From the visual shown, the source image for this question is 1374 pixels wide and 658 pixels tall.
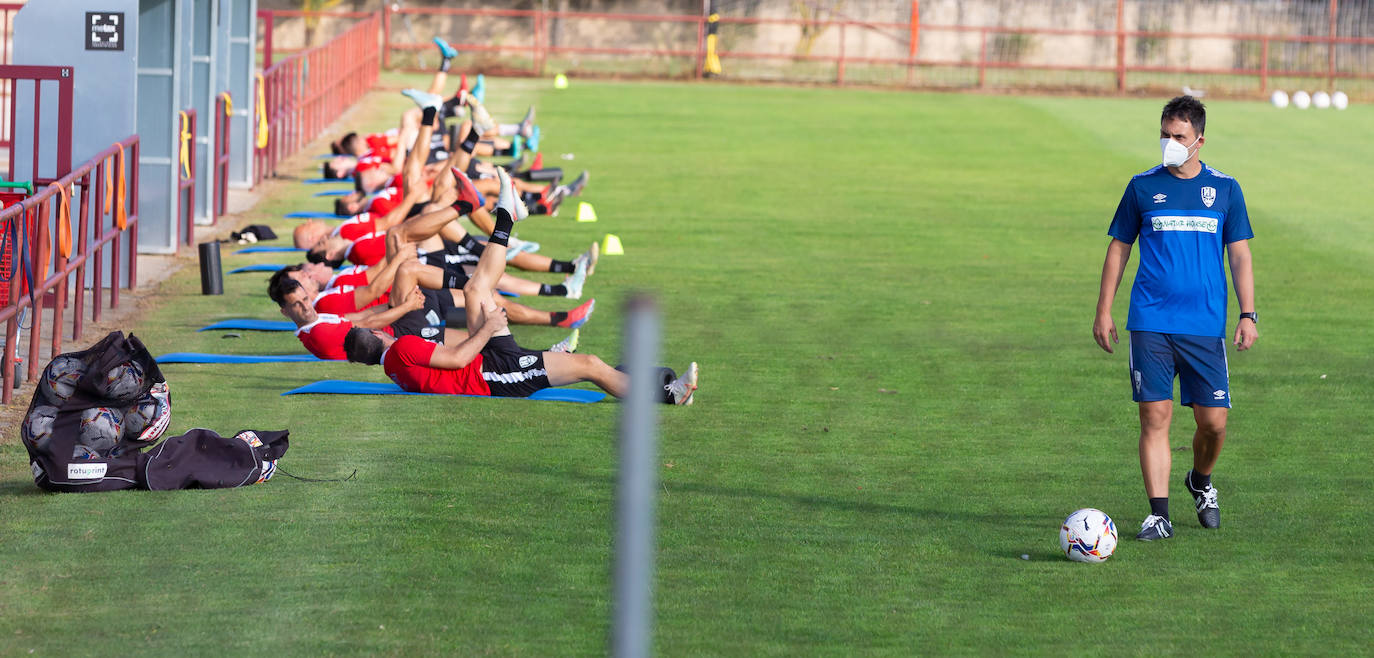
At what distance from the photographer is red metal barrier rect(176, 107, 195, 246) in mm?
15898

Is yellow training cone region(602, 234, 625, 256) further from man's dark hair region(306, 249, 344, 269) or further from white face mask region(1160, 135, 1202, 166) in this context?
white face mask region(1160, 135, 1202, 166)

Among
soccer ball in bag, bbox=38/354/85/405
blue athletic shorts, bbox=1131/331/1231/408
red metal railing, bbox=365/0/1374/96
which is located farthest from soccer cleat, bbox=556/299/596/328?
red metal railing, bbox=365/0/1374/96

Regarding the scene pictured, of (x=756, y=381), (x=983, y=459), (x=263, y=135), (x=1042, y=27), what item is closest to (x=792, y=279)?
(x=756, y=381)

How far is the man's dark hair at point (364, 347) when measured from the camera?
10.4m

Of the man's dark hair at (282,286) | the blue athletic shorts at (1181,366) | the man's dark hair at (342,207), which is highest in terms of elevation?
the man's dark hair at (342,207)

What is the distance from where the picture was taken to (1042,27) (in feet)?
143

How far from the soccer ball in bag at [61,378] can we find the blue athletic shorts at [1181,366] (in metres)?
4.67

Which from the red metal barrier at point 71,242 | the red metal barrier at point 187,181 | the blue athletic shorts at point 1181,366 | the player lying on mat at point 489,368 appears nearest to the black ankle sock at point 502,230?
the player lying on mat at point 489,368

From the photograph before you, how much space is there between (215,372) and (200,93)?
26.1 feet

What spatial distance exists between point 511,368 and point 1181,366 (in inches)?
165

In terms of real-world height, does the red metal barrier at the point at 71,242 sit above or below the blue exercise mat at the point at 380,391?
above

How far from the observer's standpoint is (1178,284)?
704 centimetres

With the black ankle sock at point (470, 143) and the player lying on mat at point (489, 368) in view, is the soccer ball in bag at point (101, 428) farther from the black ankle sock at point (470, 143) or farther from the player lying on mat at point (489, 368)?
the black ankle sock at point (470, 143)

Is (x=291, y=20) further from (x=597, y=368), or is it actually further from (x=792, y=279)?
(x=597, y=368)
